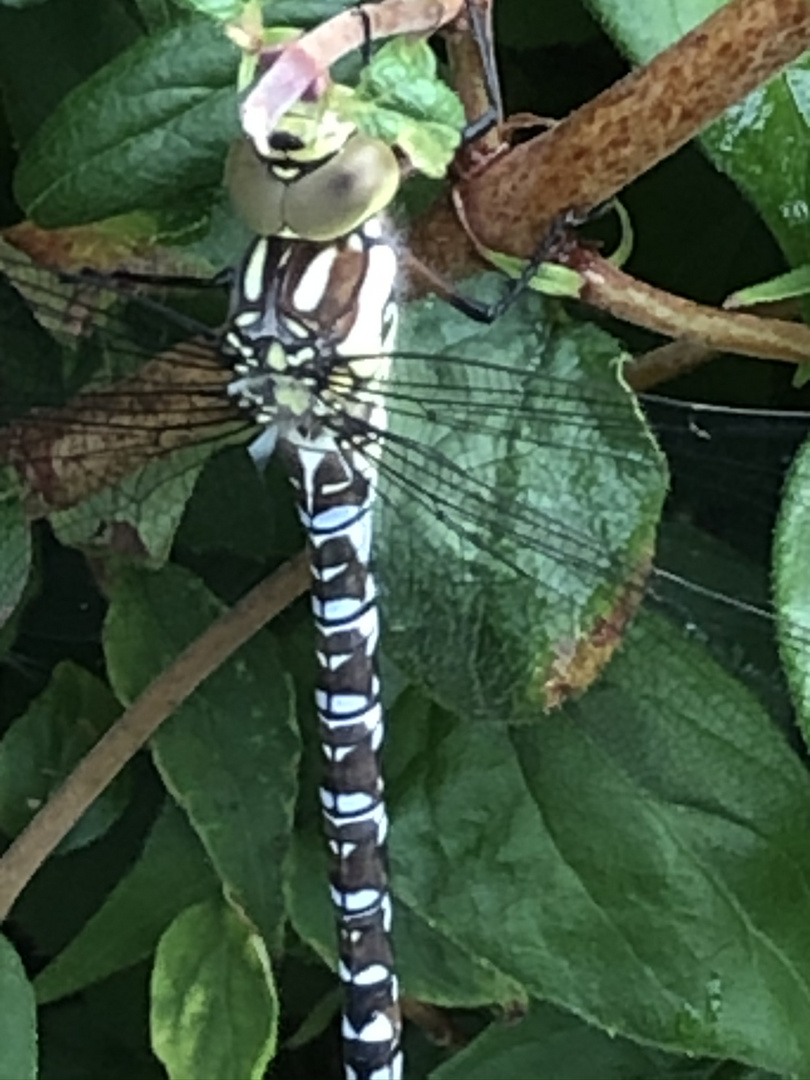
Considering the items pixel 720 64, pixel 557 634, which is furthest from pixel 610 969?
pixel 720 64

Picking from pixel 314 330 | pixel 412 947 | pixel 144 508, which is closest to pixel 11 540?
pixel 144 508

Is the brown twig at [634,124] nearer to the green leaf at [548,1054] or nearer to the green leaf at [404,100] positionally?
the green leaf at [404,100]

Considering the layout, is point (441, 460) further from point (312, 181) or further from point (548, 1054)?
point (548, 1054)

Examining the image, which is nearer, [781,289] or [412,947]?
[781,289]

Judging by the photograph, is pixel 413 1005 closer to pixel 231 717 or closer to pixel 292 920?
pixel 292 920

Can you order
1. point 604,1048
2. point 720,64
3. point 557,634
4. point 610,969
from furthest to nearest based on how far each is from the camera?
point 604,1048
point 610,969
point 557,634
point 720,64

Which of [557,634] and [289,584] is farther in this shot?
[289,584]

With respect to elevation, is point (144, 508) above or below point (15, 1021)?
above

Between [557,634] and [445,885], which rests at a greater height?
[557,634]
